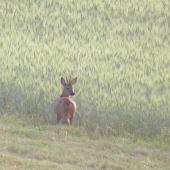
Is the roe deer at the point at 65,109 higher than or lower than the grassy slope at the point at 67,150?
higher

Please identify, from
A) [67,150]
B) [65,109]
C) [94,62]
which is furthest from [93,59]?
[67,150]

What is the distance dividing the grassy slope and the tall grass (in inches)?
23.6

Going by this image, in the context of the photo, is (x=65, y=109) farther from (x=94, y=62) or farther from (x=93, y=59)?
(x=93, y=59)

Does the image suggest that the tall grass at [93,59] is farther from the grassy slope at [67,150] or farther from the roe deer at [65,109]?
the grassy slope at [67,150]

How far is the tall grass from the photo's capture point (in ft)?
25.9

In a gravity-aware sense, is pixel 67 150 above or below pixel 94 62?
below

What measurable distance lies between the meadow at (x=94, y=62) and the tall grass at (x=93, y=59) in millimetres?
19

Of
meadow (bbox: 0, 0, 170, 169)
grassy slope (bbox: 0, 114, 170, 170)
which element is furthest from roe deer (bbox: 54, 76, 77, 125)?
grassy slope (bbox: 0, 114, 170, 170)

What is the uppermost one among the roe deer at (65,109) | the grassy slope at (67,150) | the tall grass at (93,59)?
the tall grass at (93,59)

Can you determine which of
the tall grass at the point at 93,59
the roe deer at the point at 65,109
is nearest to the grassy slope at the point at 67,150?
the roe deer at the point at 65,109

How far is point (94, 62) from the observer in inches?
410

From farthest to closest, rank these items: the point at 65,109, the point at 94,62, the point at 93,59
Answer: the point at 93,59, the point at 94,62, the point at 65,109

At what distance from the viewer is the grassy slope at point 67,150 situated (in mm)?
5324

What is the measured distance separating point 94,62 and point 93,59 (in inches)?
14.6
